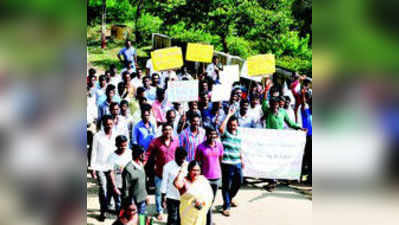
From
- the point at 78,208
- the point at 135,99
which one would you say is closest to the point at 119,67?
the point at 135,99

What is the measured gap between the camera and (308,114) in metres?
7.92

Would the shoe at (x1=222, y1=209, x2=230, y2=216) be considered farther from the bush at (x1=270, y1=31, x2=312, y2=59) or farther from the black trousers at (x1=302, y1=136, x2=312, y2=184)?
the bush at (x1=270, y1=31, x2=312, y2=59)

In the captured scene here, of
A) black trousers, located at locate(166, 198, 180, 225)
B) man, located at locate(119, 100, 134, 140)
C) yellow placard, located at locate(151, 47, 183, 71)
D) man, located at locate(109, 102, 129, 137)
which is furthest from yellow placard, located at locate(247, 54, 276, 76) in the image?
black trousers, located at locate(166, 198, 180, 225)

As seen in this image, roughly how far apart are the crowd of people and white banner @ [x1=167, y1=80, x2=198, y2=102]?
189 millimetres

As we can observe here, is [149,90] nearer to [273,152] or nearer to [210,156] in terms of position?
[273,152]

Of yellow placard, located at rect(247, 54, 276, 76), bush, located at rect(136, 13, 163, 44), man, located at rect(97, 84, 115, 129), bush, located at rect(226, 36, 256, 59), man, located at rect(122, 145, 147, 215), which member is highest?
bush, located at rect(136, 13, 163, 44)

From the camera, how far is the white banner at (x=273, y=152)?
7758 millimetres

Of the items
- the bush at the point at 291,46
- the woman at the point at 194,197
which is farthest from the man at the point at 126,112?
the bush at the point at 291,46

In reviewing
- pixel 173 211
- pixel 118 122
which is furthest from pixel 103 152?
pixel 173 211

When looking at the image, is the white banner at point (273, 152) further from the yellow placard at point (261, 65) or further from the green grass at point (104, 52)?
the green grass at point (104, 52)

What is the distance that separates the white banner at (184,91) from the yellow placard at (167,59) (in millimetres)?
476

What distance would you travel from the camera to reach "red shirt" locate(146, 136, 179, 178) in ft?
20.3

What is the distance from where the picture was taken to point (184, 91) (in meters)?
7.86

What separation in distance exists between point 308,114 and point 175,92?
86.9 inches
